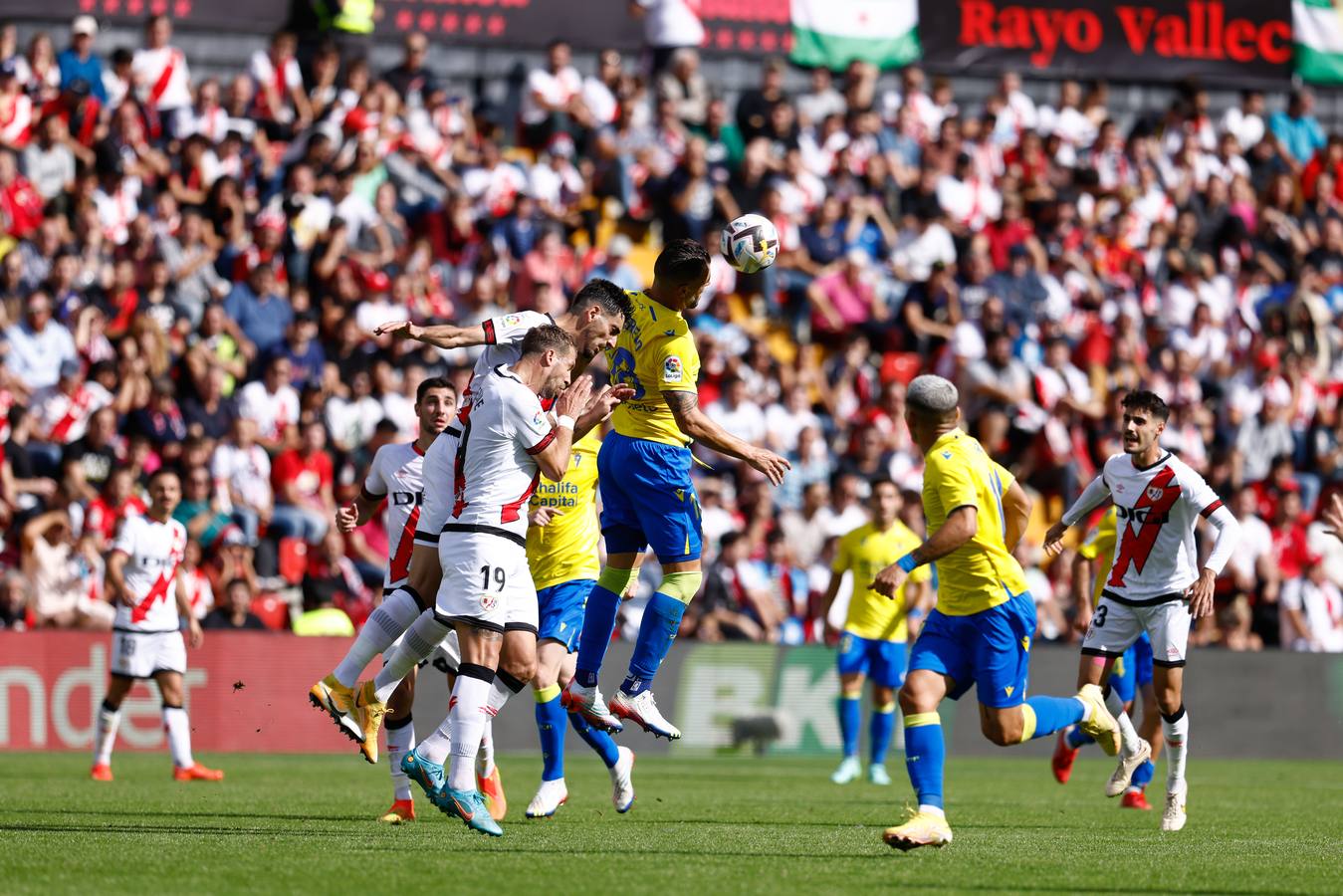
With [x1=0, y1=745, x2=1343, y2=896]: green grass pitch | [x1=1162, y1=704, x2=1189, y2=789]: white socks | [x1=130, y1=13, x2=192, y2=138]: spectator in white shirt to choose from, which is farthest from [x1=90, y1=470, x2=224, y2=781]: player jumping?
[x1=130, y1=13, x2=192, y2=138]: spectator in white shirt

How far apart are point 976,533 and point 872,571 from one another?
7.01m

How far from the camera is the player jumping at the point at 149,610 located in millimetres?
14836

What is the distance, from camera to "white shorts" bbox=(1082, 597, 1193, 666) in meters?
11.9

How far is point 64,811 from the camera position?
10.9 m

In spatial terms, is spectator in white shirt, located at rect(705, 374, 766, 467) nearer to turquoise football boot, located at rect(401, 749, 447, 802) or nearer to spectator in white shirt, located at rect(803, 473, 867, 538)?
spectator in white shirt, located at rect(803, 473, 867, 538)

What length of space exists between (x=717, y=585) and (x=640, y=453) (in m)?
9.39

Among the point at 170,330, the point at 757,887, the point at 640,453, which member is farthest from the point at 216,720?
the point at 757,887

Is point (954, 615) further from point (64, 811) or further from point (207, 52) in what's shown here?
point (207, 52)

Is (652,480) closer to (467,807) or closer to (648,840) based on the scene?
(648,840)

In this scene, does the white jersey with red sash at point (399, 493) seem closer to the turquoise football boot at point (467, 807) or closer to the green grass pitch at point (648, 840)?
the green grass pitch at point (648, 840)

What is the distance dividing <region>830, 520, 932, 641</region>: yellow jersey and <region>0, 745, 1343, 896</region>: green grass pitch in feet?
5.04

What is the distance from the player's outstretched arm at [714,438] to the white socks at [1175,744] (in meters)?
3.23

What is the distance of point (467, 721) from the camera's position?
945 cm

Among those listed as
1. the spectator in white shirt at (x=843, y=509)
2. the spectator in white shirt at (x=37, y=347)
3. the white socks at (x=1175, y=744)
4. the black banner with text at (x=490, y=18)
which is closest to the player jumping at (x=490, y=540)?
the white socks at (x=1175, y=744)
